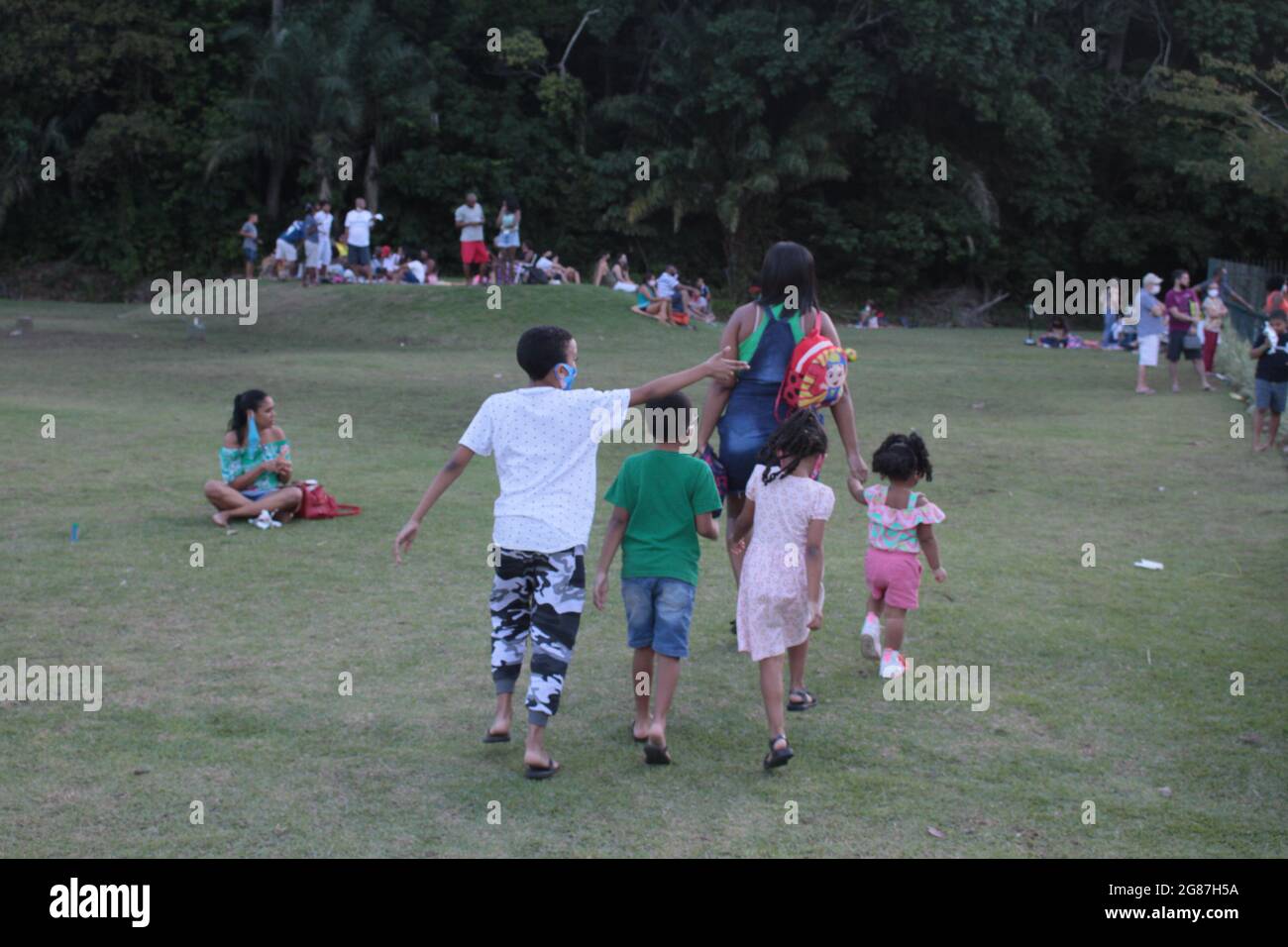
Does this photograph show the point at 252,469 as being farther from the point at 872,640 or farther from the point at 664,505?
the point at 664,505

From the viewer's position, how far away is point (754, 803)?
4867 mm

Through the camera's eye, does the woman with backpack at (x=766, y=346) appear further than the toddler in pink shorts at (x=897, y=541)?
No

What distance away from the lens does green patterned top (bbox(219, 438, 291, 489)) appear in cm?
952

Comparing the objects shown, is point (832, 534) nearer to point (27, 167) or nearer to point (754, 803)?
point (754, 803)

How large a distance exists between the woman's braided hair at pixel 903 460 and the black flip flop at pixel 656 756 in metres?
1.95

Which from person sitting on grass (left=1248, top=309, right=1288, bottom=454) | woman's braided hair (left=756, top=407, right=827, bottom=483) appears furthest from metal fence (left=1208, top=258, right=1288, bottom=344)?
woman's braided hair (left=756, top=407, right=827, bottom=483)

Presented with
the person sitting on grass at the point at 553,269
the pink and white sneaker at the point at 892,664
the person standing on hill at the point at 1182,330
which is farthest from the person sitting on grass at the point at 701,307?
the pink and white sneaker at the point at 892,664

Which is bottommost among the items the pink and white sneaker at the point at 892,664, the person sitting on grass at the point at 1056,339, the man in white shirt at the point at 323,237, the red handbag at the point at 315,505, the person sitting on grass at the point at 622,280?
the pink and white sneaker at the point at 892,664

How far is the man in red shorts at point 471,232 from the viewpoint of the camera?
27.7m

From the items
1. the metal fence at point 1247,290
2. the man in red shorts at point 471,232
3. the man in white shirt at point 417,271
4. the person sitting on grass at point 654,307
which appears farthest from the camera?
the man in white shirt at point 417,271

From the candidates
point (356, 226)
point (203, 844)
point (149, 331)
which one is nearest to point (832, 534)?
point (203, 844)

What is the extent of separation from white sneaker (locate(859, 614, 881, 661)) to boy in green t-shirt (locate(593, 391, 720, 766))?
148 cm

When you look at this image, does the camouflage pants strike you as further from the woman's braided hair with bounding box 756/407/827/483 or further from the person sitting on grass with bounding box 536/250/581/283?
the person sitting on grass with bounding box 536/250/581/283

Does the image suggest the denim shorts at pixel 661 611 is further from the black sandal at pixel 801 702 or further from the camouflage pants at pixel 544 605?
the black sandal at pixel 801 702
